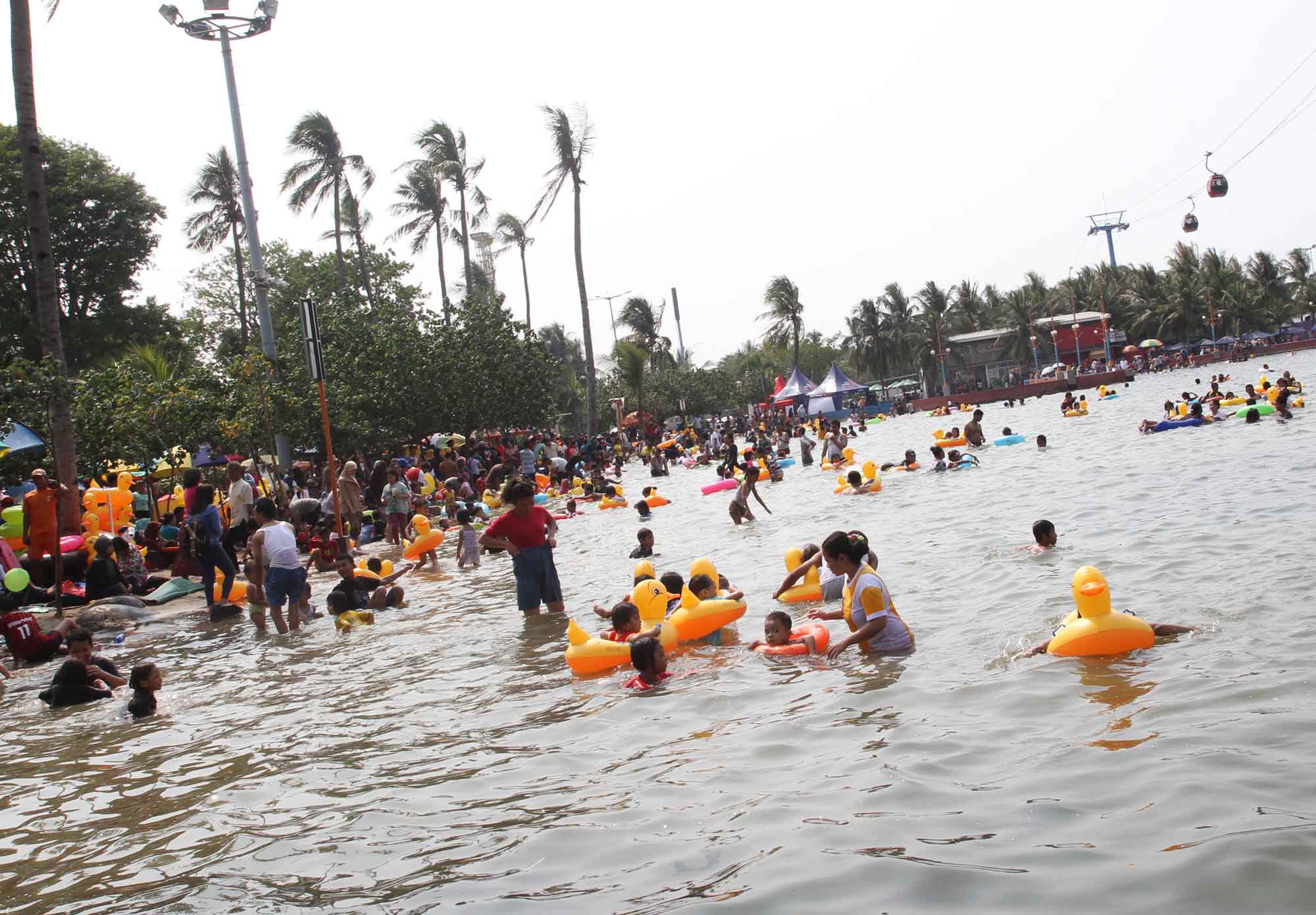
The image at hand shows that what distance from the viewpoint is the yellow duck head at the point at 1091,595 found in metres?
6.73

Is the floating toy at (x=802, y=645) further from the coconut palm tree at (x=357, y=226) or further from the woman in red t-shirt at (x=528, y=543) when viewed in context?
the coconut palm tree at (x=357, y=226)

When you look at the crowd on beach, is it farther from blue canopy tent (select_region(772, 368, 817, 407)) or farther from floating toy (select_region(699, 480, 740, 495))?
blue canopy tent (select_region(772, 368, 817, 407))

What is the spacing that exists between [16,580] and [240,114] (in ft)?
36.9

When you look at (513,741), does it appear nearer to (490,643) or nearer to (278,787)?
(278,787)

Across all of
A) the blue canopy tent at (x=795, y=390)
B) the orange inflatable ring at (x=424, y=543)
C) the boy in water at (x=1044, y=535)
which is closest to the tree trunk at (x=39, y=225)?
the orange inflatable ring at (x=424, y=543)

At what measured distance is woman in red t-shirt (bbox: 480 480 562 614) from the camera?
32.7 ft

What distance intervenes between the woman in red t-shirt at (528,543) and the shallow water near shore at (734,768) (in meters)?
0.30

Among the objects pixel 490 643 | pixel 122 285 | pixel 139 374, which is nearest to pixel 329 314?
pixel 122 285

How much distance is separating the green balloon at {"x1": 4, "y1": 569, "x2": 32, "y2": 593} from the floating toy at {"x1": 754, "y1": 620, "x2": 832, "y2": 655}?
9304 millimetres

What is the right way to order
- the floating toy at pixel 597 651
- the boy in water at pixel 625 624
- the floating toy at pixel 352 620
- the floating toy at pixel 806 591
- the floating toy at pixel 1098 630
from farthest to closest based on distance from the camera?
the floating toy at pixel 352 620 < the floating toy at pixel 806 591 < the boy in water at pixel 625 624 < the floating toy at pixel 597 651 < the floating toy at pixel 1098 630

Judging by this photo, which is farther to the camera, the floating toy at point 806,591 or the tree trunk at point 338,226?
the tree trunk at point 338,226

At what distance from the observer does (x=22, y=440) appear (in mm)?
16891

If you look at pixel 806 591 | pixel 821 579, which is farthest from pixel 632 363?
pixel 821 579

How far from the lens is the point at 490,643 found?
9844mm
